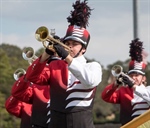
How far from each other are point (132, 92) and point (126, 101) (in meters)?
0.19

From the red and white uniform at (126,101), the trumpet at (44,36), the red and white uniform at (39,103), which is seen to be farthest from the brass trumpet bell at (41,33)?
the red and white uniform at (126,101)

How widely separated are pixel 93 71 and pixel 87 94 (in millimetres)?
334

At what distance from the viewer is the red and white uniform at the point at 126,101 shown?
10812 mm

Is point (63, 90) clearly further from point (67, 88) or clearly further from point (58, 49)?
point (58, 49)

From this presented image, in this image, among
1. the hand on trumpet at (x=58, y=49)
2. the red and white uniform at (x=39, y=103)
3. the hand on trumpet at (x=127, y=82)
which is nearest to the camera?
the hand on trumpet at (x=58, y=49)

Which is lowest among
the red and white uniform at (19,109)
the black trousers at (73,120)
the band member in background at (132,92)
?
the black trousers at (73,120)

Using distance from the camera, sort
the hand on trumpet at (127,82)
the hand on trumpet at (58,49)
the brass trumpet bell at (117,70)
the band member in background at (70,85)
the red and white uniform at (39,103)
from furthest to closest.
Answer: the brass trumpet bell at (117,70), the hand on trumpet at (127,82), the red and white uniform at (39,103), the band member in background at (70,85), the hand on trumpet at (58,49)

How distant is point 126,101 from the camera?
11.0 m

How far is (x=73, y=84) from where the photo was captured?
758 cm

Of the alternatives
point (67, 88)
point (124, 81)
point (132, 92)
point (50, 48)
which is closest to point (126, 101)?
point (132, 92)

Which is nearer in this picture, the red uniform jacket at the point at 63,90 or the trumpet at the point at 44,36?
the trumpet at the point at 44,36

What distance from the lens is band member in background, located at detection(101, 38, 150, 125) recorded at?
10.8 meters

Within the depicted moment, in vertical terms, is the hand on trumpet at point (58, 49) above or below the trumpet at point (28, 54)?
below

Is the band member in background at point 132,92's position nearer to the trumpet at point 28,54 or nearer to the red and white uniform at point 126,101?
the red and white uniform at point 126,101
